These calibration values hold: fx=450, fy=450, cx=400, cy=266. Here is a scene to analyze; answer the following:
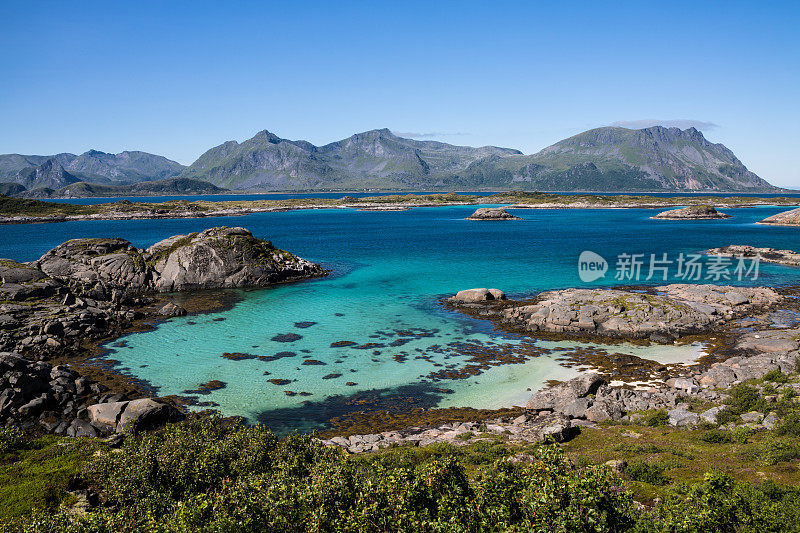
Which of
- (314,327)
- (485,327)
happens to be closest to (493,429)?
(485,327)

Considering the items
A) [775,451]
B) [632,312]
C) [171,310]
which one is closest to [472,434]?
[775,451]

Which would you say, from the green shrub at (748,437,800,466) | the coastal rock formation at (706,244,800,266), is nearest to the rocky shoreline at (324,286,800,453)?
the green shrub at (748,437,800,466)

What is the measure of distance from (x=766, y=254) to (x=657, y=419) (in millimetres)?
93875

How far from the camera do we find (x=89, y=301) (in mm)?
58625

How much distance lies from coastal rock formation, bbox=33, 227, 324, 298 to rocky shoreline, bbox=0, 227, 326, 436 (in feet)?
0.52

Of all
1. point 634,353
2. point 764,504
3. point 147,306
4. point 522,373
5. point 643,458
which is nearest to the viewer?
point 764,504

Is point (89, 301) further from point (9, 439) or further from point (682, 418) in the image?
point (682, 418)

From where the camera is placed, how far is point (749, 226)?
175m

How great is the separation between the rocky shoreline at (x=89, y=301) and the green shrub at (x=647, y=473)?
30141 millimetres

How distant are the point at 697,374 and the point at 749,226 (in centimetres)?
17766

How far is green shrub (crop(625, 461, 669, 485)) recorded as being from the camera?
21.9m

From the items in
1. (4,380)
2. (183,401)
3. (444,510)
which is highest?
(444,510)

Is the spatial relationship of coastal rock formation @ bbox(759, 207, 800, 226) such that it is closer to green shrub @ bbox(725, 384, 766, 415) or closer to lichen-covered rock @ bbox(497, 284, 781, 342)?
lichen-covered rock @ bbox(497, 284, 781, 342)

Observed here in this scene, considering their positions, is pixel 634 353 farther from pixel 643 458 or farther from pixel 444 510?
pixel 444 510
